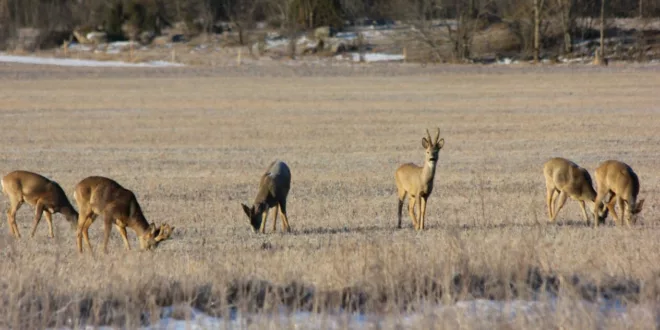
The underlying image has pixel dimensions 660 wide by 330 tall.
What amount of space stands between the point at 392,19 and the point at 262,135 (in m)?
57.2

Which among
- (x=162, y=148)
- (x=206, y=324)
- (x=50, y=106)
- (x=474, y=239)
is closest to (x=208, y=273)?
(x=206, y=324)

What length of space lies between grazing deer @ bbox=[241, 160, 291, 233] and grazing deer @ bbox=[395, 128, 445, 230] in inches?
65.6

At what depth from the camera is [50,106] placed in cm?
3903

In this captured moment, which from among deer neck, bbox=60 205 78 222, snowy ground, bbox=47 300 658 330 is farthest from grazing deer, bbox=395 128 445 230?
snowy ground, bbox=47 300 658 330

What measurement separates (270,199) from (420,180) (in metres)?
2.16

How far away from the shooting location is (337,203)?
56.5 feet

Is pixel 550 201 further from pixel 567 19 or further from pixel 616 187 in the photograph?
pixel 567 19

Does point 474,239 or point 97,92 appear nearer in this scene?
point 474,239

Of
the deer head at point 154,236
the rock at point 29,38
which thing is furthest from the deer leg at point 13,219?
the rock at point 29,38

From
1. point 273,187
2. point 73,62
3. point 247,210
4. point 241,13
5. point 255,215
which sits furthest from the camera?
point 241,13

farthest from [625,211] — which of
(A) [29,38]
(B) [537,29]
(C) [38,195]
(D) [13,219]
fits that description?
(A) [29,38]

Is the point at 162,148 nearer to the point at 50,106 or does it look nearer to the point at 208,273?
the point at 50,106

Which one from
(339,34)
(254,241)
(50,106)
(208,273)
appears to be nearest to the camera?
(208,273)

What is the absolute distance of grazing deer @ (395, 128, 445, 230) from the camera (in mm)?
14203
